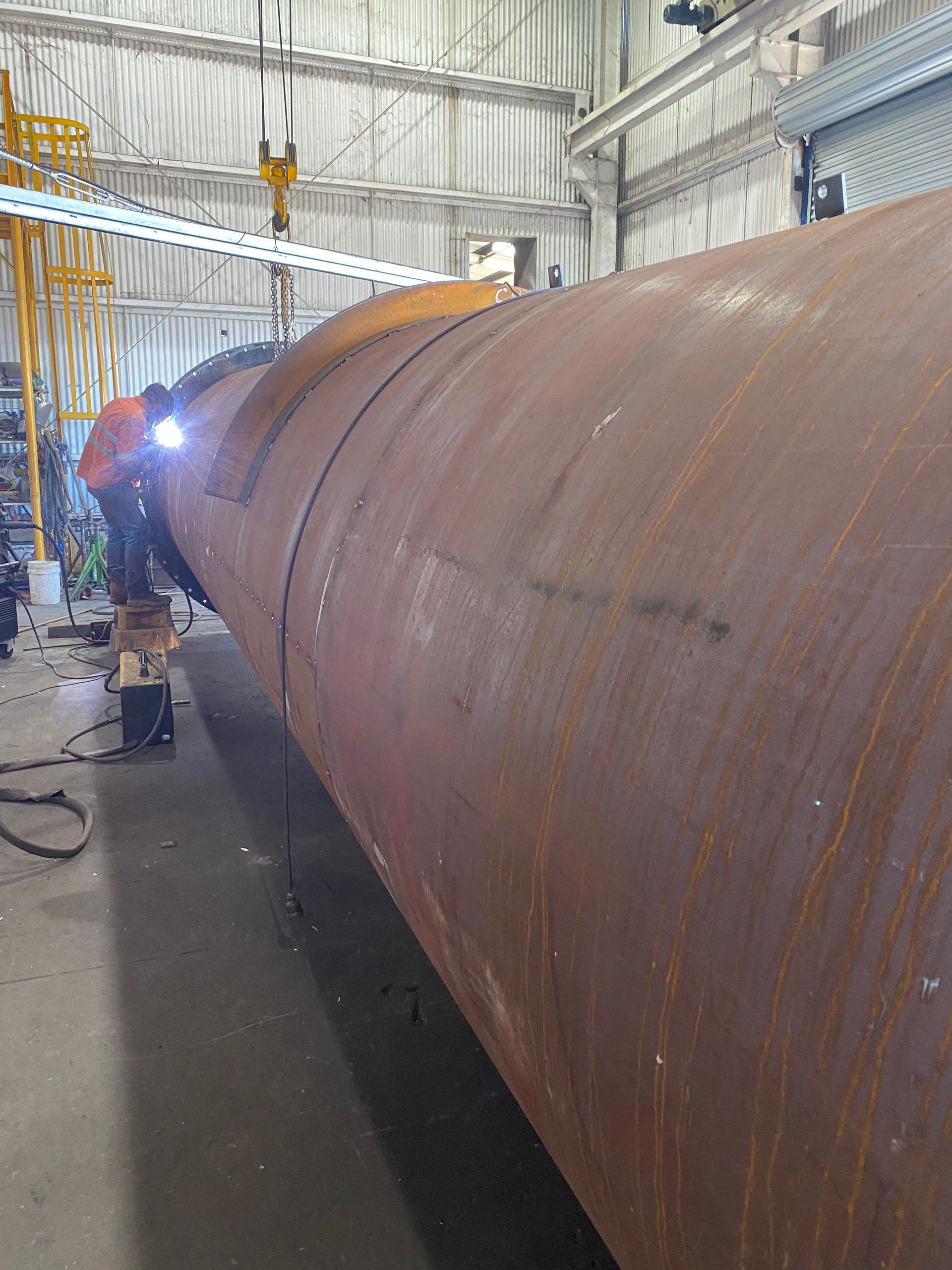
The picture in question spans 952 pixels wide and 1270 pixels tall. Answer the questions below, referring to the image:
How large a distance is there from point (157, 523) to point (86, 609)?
7.89 feet

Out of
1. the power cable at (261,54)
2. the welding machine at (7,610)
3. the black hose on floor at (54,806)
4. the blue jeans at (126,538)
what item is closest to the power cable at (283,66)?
the power cable at (261,54)

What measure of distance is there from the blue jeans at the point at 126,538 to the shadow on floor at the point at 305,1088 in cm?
199

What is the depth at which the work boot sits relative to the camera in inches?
178

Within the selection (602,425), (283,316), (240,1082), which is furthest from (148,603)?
(602,425)

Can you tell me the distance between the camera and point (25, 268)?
7176 mm

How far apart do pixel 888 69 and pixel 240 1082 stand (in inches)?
197

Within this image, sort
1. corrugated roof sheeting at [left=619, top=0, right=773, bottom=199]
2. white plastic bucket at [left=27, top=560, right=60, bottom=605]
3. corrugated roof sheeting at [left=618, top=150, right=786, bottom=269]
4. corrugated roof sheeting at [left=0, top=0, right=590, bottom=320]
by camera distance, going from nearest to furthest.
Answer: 1. white plastic bucket at [left=27, top=560, right=60, bottom=605]
2. corrugated roof sheeting at [left=618, top=150, right=786, bottom=269]
3. corrugated roof sheeting at [left=619, top=0, right=773, bottom=199]
4. corrugated roof sheeting at [left=0, top=0, right=590, bottom=320]

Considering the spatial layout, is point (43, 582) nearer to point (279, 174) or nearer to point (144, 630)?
point (144, 630)

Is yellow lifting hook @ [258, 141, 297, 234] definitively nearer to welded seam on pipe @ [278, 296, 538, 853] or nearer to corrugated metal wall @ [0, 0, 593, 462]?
welded seam on pipe @ [278, 296, 538, 853]

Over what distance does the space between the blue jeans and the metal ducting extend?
14.2 feet

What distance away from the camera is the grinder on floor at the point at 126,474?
463 centimetres

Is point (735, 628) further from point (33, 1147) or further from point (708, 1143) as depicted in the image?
point (33, 1147)

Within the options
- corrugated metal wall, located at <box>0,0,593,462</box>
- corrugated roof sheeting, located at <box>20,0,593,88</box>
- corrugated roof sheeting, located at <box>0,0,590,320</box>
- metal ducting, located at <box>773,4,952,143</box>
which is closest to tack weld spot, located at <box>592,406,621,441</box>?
metal ducting, located at <box>773,4,952,143</box>

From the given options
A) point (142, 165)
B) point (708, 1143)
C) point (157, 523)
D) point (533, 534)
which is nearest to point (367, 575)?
point (533, 534)
